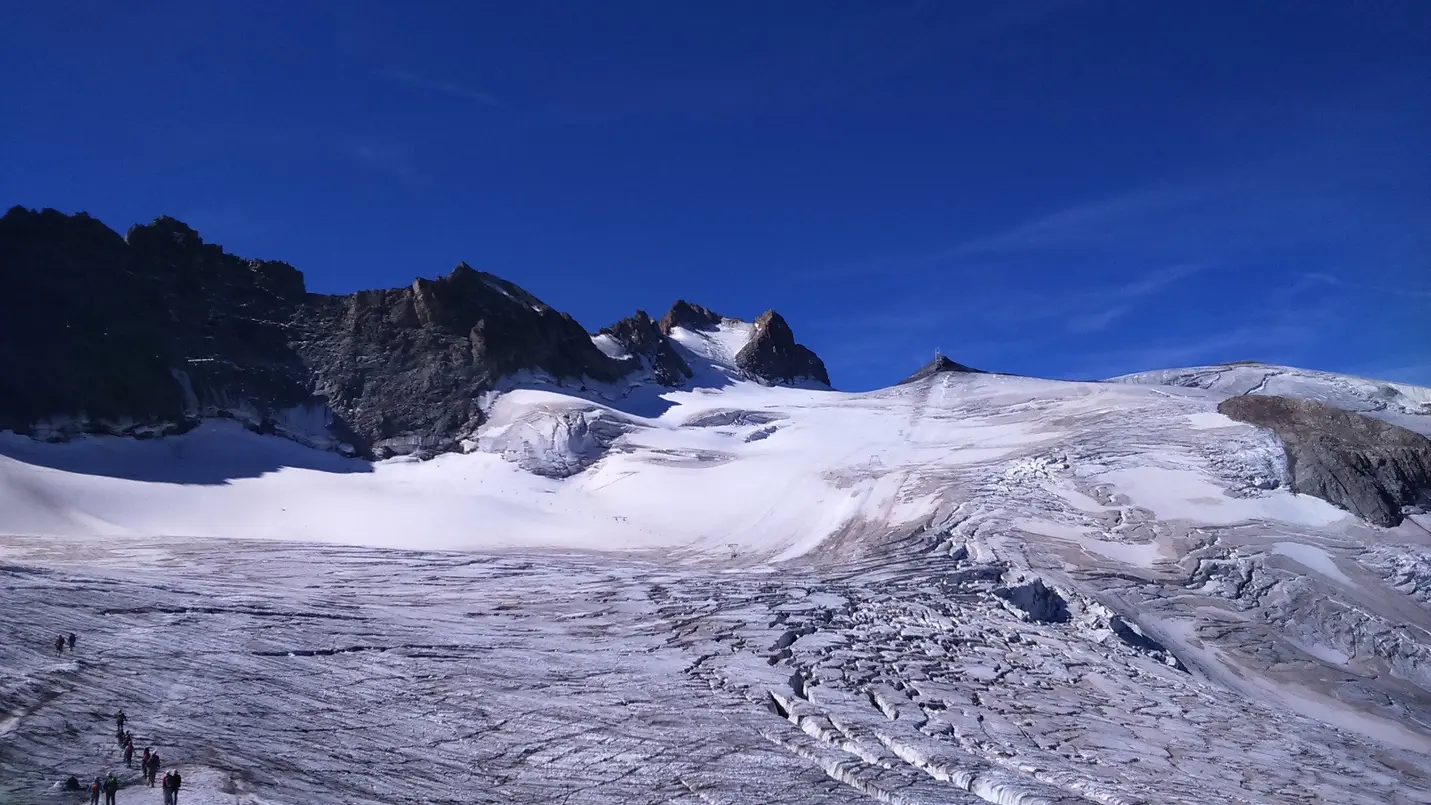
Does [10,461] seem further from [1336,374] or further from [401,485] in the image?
[1336,374]

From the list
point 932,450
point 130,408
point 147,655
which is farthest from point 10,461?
point 932,450

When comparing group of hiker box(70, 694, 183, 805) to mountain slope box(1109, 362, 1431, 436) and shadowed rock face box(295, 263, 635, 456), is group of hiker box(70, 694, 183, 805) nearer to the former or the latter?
shadowed rock face box(295, 263, 635, 456)

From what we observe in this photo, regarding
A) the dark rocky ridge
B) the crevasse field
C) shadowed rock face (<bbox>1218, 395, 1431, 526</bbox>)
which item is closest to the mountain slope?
the crevasse field

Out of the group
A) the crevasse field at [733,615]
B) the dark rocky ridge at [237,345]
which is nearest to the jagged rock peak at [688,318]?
the dark rocky ridge at [237,345]

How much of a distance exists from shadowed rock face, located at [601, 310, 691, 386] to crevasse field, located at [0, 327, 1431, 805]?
1476cm

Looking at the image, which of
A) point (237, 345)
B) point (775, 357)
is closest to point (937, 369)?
point (775, 357)

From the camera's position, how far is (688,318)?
269 ft

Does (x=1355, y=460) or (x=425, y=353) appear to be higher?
(x=425, y=353)

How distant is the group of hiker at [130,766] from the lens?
1241cm

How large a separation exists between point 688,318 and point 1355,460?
53.3 m

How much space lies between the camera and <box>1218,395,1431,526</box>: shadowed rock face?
34.2m

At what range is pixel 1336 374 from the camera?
5312 cm

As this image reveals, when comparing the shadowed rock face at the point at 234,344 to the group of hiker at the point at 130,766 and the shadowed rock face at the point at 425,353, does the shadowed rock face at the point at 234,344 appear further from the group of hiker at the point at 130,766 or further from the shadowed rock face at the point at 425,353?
the group of hiker at the point at 130,766

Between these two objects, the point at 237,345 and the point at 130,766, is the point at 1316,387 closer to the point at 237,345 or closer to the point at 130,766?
the point at 130,766
